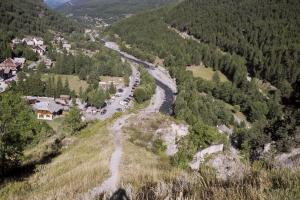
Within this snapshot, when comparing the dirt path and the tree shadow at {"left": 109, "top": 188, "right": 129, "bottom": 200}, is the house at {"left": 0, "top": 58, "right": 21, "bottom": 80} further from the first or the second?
the tree shadow at {"left": 109, "top": 188, "right": 129, "bottom": 200}

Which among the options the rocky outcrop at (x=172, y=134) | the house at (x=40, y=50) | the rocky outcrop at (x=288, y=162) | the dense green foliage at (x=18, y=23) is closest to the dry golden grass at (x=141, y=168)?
the rocky outcrop at (x=288, y=162)

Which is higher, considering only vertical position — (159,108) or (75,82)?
(159,108)

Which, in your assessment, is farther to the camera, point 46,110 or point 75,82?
point 75,82

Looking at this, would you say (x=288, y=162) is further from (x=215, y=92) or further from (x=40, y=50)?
(x=40, y=50)

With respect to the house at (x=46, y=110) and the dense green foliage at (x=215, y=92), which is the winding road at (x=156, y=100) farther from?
the house at (x=46, y=110)

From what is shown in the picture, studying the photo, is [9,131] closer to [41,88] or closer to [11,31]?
[41,88]

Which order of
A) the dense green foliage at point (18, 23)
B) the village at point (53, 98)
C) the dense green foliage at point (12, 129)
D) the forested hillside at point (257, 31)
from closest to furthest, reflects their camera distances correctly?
the dense green foliage at point (12, 129) → the village at point (53, 98) → the forested hillside at point (257, 31) → the dense green foliage at point (18, 23)

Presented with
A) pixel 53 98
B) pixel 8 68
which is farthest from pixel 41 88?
pixel 8 68
